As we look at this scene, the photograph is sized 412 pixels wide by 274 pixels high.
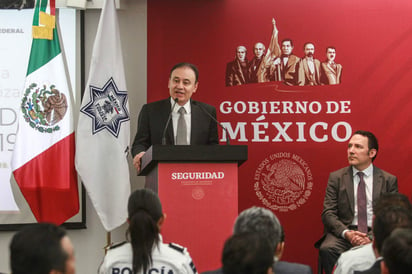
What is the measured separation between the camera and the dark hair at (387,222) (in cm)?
276

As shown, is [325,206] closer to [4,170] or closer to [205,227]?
[205,227]

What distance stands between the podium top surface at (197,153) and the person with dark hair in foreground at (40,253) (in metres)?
1.55

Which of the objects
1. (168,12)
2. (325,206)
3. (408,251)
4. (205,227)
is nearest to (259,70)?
(168,12)

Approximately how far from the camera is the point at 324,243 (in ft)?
16.4

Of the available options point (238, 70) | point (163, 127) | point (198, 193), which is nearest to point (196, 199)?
point (198, 193)

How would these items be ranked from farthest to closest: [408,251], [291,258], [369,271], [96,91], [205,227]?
1. [291,258]
2. [96,91]
3. [205,227]
4. [369,271]
5. [408,251]

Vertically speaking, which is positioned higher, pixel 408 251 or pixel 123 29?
pixel 123 29

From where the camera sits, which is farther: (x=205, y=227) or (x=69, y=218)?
(x=69, y=218)

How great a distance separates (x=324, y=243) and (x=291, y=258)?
2.57 feet

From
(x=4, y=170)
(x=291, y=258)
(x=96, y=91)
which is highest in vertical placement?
(x=96, y=91)

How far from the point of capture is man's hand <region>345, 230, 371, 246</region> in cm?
483

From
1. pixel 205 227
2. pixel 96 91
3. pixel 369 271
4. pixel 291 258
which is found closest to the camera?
pixel 369 271

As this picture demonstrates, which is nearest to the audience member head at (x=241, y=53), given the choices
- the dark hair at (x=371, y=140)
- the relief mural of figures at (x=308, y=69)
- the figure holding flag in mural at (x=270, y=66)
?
the figure holding flag in mural at (x=270, y=66)

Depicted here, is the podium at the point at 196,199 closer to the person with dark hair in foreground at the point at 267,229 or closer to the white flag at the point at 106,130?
the person with dark hair in foreground at the point at 267,229
